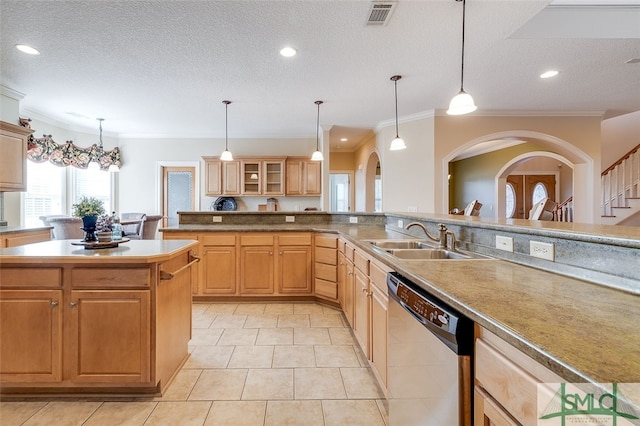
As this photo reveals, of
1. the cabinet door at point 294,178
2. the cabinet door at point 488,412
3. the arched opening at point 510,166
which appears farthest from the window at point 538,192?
the cabinet door at point 488,412

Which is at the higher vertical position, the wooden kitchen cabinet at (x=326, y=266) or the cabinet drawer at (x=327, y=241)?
the cabinet drawer at (x=327, y=241)

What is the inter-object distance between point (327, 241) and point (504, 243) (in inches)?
82.6

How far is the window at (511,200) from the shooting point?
9.43m

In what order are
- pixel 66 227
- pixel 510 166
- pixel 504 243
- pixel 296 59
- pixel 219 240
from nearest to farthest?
pixel 504 243 < pixel 296 59 < pixel 219 240 < pixel 66 227 < pixel 510 166

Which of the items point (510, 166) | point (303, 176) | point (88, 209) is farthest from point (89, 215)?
point (510, 166)

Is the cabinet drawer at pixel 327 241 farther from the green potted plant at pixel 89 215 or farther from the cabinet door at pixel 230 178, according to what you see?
the cabinet door at pixel 230 178

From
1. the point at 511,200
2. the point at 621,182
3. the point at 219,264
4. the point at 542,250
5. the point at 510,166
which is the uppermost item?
the point at 510,166

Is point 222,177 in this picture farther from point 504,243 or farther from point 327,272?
point 504,243

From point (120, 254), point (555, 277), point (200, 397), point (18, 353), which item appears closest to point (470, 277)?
point (555, 277)

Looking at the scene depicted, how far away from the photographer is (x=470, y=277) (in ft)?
3.81

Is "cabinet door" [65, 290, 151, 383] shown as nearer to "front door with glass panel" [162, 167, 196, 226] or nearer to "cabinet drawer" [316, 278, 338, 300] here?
"cabinet drawer" [316, 278, 338, 300]

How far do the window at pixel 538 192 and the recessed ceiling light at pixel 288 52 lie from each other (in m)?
9.58

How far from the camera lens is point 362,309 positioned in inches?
87.4

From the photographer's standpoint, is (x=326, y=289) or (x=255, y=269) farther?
(x=255, y=269)
